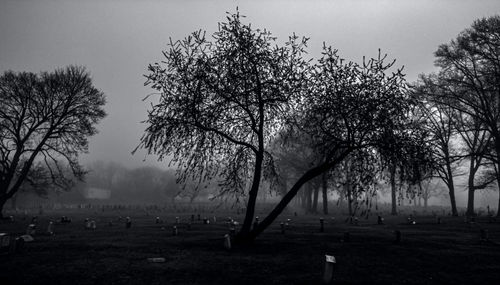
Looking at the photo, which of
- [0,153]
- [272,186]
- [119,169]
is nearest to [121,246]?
[272,186]

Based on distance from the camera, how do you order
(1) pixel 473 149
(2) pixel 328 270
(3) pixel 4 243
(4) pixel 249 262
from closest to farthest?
1. (2) pixel 328 270
2. (4) pixel 249 262
3. (3) pixel 4 243
4. (1) pixel 473 149

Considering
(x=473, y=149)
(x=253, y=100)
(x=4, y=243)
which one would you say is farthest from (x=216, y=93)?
(x=473, y=149)

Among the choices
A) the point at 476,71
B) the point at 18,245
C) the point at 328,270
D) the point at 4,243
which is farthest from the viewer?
the point at 476,71

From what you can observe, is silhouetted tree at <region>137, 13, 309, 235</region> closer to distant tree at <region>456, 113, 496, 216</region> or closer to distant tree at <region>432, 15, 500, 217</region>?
distant tree at <region>432, 15, 500, 217</region>

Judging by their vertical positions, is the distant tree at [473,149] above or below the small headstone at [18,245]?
above

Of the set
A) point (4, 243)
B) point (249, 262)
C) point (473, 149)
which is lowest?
point (249, 262)

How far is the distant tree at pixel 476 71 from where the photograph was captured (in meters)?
20.5

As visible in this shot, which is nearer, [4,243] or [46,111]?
[4,243]

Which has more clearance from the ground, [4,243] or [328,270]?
[328,270]

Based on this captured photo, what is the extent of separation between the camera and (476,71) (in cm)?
2302

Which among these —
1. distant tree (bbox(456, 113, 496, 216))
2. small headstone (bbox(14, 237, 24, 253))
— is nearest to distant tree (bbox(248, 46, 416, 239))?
small headstone (bbox(14, 237, 24, 253))

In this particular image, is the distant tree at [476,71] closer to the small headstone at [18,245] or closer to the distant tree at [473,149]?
the distant tree at [473,149]

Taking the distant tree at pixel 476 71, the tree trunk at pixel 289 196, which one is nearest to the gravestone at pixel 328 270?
the tree trunk at pixel 289 196

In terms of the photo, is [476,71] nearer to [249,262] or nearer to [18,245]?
[249,262]
